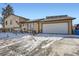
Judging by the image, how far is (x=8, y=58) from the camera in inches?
290

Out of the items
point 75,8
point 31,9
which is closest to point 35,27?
point 31,9

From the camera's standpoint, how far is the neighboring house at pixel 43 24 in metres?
11.7

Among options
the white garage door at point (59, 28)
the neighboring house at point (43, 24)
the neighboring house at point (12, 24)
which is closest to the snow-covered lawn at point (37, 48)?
the white garage door at point (59, 28)

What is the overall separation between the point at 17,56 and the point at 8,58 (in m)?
0.49

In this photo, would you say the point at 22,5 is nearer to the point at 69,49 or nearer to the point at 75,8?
the point at 75,8

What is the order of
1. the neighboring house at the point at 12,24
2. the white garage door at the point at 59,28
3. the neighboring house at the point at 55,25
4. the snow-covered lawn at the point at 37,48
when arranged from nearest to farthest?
1. the snow-covered lawn at the point at 37,48
2. the neighboring house at the point at 55,25
3. the white garage door at the point at 59,28
4. the neighboring house at the point at 12,24

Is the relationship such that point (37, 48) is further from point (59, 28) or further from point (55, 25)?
point (55, 25)

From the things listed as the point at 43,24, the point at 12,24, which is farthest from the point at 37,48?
the point at 12,24

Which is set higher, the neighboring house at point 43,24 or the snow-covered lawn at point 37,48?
the neighboring house at point 43,24

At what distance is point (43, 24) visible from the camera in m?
12.8

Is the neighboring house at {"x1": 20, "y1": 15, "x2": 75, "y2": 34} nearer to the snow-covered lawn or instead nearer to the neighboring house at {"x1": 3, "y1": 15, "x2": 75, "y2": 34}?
the neighboring house at {"x1": 3, "y1": 15, "x2": 75, "y2": 34}

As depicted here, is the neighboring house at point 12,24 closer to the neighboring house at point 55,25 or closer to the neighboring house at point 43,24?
the neighboring house at point 43,24

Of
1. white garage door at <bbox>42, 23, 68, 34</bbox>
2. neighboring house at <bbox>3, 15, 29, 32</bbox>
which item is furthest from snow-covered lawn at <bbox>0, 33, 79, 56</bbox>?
neighboring house at <bbox>3, 15, 29, 32</bbox>

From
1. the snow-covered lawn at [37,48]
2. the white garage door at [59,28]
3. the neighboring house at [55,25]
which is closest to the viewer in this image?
the snow-covered lawn at [37,48]
